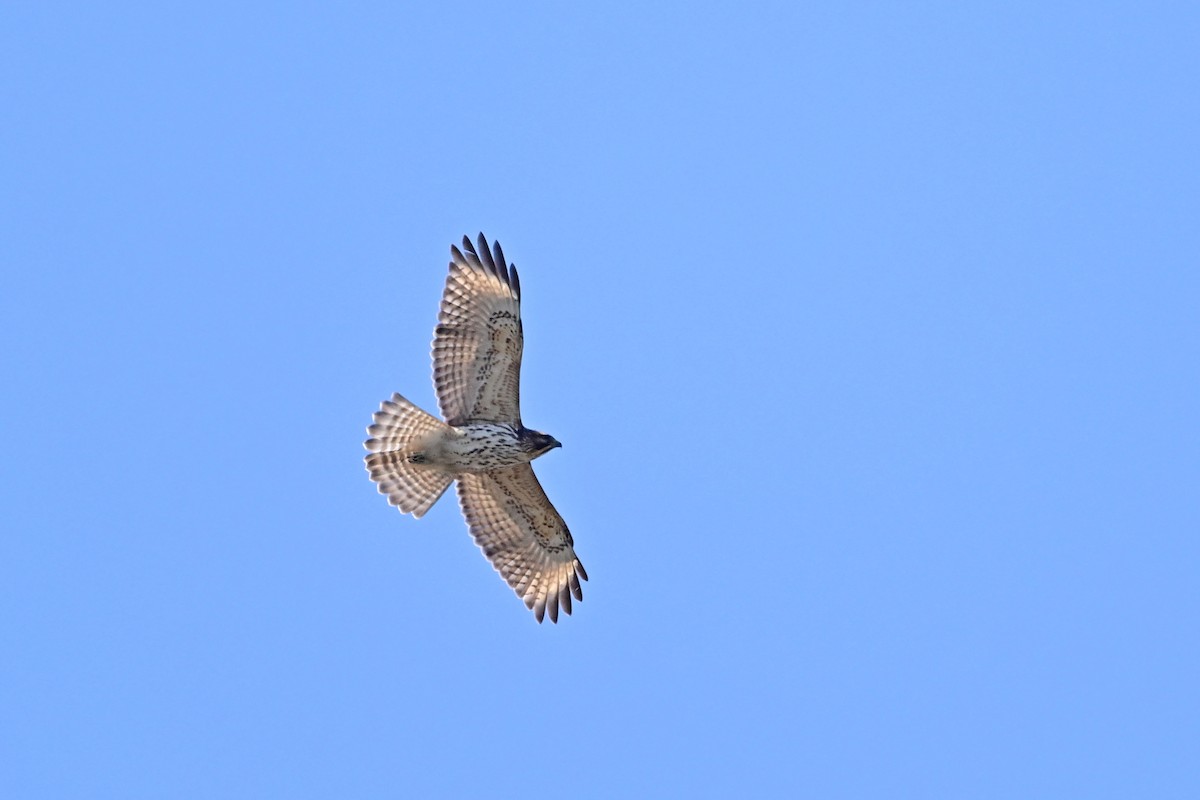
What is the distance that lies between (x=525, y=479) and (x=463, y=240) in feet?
8.28

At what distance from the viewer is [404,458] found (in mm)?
17203

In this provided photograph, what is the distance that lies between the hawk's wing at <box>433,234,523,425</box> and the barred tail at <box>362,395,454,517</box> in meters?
0.30

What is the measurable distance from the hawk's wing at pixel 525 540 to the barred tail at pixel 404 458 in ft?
2.03

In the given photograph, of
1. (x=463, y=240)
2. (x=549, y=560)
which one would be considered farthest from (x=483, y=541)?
(x=463, y=240)

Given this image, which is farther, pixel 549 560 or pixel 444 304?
pixel 549 560

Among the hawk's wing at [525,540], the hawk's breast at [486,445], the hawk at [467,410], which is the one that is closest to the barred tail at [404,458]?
the hawk at [467,410]

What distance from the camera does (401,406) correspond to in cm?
1692

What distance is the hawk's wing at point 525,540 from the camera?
17984 millimetres

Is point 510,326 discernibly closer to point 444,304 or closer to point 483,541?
point 444,304

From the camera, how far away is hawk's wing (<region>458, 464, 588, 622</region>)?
17984 mm

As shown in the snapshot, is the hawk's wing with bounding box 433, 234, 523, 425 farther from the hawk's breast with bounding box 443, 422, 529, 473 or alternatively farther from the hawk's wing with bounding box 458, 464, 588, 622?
the hawk's wing with bounding box 458, 464, 588, 622

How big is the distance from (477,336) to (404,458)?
1462mm

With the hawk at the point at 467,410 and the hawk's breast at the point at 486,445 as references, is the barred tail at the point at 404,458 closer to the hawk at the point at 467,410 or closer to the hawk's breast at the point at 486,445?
the hawk at the point at 467,410

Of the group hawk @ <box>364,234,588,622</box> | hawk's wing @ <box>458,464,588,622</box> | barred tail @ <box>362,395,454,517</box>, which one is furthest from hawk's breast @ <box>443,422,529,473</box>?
hawk's wing @ <box>458,464,588,622</box>
